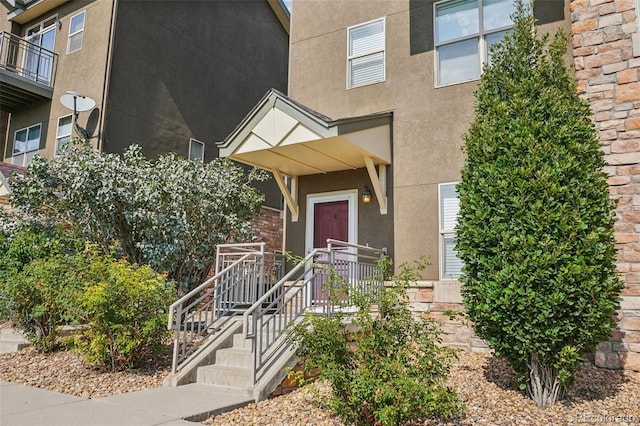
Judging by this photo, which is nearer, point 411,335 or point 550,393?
point 411,335

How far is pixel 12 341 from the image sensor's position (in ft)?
23.9

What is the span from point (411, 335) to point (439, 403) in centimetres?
60

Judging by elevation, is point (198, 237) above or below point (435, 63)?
below

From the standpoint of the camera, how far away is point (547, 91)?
471cm

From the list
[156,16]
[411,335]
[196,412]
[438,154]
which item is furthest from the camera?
[156,16]

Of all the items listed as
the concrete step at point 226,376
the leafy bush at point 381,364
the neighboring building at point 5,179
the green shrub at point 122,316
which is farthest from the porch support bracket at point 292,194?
the neighboring building at point 5,179

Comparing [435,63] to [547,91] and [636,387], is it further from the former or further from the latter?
[636,387]

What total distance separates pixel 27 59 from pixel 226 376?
12155 mm

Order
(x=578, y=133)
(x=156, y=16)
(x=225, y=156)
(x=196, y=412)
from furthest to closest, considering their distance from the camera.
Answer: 1. (x=156, y=16)
2. (x=225, y=156)
3. (x=578, y=133)
4. (x=196, y=412)

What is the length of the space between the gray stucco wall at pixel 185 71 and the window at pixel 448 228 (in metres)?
7.61

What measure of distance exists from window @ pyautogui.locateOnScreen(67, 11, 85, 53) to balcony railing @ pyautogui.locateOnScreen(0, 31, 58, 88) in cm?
55

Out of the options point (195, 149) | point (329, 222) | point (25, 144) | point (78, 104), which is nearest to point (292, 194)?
point (329, 222)

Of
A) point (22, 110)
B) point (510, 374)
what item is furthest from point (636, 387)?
point (22, 110)

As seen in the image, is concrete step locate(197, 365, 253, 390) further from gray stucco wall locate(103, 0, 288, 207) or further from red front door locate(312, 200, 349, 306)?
gray stucco wall locate(103, 0, 288, 207)
